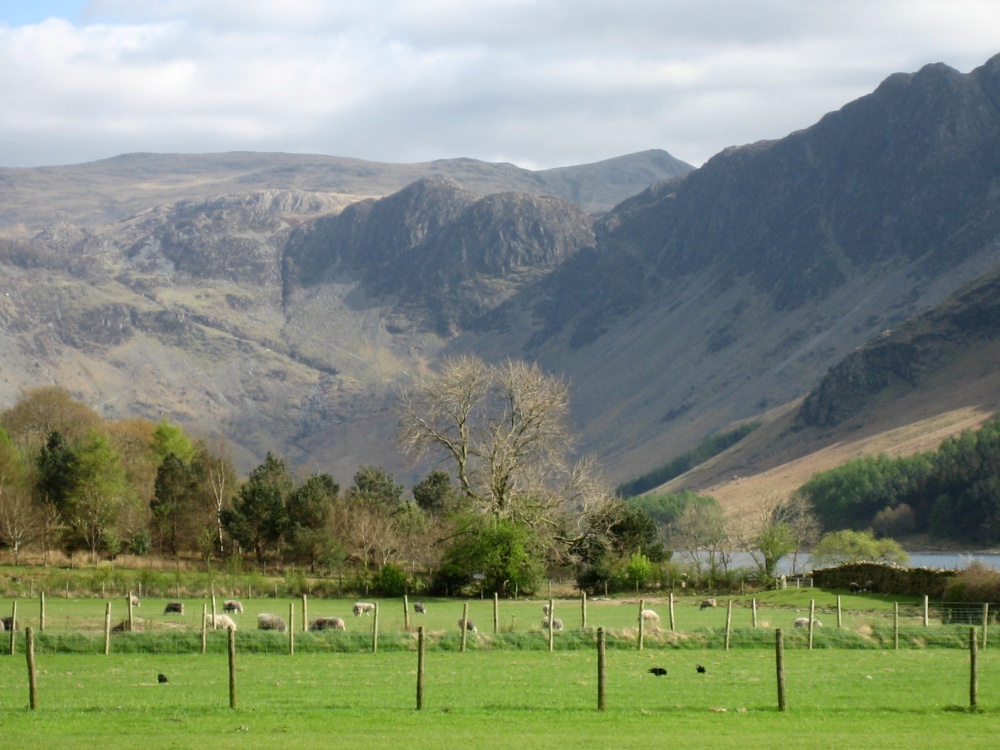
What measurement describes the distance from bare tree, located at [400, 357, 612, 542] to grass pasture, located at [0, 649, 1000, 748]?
38078mm

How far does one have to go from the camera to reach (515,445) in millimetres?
75000

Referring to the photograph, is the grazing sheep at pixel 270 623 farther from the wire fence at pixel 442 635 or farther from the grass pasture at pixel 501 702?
the grass pasture at pixel 501 702

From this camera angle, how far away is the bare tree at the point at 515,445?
7394 cm

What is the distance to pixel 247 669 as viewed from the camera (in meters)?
31.8

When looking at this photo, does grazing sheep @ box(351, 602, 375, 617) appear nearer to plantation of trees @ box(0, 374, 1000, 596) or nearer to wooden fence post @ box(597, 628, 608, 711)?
plantation of trees @ box(0, 374, 1000, 596)

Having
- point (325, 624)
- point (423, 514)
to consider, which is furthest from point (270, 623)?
point (423, 514)

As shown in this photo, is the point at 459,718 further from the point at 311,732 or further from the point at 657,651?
the point at 657,651

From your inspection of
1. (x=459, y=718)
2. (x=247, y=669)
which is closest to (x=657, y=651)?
(x=247, y=669)

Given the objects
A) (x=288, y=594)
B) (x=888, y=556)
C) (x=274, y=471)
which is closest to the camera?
(x=288, y=594)

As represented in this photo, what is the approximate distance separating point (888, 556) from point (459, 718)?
324 ft

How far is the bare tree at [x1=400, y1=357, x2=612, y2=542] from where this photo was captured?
73.9 meters

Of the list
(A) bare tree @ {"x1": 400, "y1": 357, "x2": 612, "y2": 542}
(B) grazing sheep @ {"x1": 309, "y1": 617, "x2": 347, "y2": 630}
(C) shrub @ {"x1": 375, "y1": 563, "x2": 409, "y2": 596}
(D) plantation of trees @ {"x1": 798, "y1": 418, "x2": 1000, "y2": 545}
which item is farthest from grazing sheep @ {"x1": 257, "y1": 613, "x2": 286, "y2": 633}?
(D) plantation of trees @ {"x1": 798, "y1": 418, "x2": 1000, "y2": 545}

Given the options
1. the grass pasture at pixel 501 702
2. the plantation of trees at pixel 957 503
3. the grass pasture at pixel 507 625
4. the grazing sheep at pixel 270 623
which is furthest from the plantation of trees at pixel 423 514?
the plantation of trees at pixel 957 503

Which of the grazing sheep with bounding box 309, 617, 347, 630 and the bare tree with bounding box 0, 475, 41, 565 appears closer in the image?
the grazing sheep with bounding box 309, 617, 347, 630
